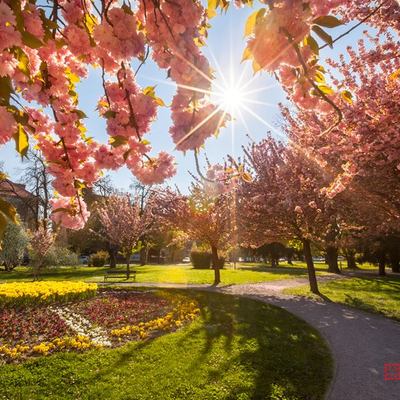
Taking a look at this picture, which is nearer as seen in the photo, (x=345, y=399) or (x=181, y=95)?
(x=181, y=95)

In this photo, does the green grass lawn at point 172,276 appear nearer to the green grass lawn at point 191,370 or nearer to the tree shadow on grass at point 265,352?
the tree shadow on grass at point 265,352

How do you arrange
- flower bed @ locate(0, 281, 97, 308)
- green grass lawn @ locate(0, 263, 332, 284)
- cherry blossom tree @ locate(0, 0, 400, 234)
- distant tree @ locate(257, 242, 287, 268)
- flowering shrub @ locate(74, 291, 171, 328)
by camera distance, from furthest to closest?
distant tree @ locate(257, 242, 287, 268)
green grass lawn @ locate(0, 263, 332, 284)
flower bed @ locate(0, 281, 97, 308)
flowering shrub @ locate(74, 291, 171, 328)
cherry blossom tree @ locate(0, 0, 400, 234)

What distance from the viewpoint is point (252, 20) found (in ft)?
5.47

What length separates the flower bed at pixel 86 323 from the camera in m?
7.06

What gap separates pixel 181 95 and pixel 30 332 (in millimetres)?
8159

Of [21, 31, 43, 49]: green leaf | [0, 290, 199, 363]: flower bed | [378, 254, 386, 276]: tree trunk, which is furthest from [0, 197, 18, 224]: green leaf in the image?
[378, 254, 386, 276]: tree trunk

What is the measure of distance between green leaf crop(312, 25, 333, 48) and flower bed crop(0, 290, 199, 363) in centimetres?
706

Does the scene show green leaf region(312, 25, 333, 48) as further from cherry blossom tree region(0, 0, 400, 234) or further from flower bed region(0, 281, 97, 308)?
flower bed region(0, 281, 97, 308)

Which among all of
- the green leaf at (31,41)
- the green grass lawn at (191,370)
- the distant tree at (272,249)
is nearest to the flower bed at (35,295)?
the green grass lawn at (191,370)

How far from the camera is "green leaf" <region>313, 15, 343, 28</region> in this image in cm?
164

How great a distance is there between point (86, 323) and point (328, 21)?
9.41 meters

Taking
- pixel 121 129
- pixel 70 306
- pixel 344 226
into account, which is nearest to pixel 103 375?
pixel 121 129

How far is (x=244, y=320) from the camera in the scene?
376 inches

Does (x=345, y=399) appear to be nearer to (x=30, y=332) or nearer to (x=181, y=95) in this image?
(x=181, y=95)
